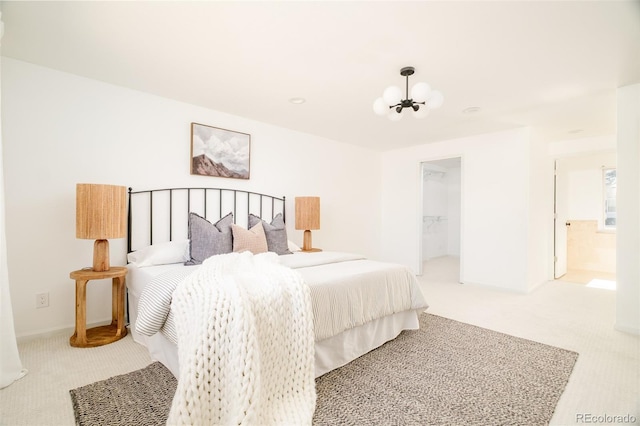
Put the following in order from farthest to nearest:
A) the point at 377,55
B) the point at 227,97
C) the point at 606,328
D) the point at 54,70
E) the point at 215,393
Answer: the point at 227,97, the point at 606,328, the point at 54,70, the point at 377,55, the point at 215,393

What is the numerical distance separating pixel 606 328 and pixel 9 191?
5.26m

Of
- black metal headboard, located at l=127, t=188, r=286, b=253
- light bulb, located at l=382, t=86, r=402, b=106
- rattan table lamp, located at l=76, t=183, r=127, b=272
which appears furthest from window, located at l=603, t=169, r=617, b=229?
rattan table lamp, located at l=76, t=183, r=127, b=272

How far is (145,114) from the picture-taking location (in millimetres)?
3023

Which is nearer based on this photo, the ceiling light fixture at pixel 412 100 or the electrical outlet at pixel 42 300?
the ceiling light fixture at pixel 412 100

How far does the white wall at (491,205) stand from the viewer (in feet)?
13.6

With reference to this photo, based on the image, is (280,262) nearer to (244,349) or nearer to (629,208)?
(244,349)

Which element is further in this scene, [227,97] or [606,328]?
[227,97]

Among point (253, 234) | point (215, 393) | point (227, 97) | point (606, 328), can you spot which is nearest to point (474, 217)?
point (606, 328)

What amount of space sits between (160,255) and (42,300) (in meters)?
0.95

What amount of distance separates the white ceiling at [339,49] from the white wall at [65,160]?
189mm

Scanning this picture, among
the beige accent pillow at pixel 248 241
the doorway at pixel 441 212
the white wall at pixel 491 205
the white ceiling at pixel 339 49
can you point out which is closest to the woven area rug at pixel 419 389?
the beige accent pillow at pixel 248 241

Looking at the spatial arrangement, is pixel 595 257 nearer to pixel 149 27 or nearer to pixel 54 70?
pixel 149 27

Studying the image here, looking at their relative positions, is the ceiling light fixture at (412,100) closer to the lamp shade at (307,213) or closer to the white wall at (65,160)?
the lamp shade at (307,213)

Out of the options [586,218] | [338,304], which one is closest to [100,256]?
[338,304]
